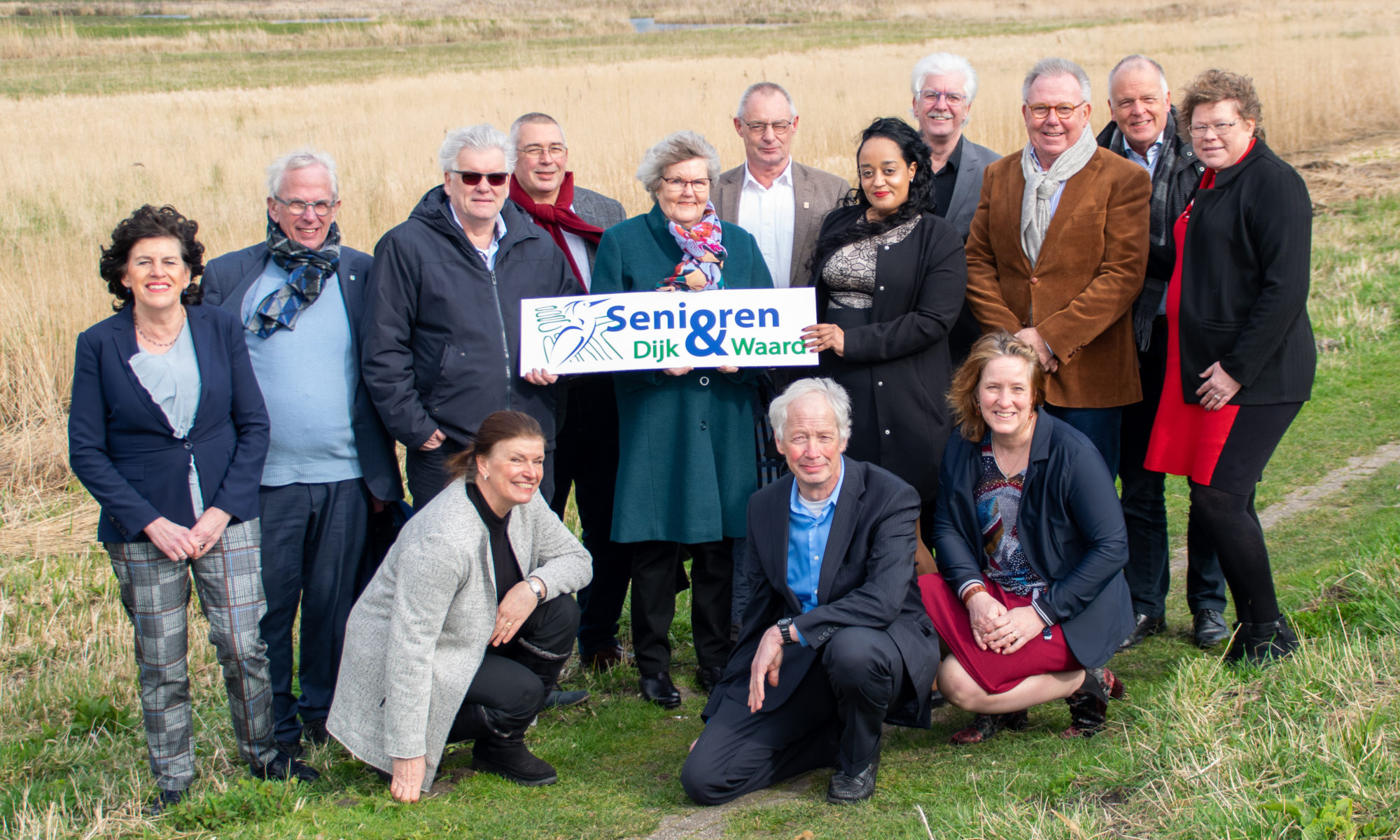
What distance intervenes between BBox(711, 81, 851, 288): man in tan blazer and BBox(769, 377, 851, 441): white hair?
42.1 inches

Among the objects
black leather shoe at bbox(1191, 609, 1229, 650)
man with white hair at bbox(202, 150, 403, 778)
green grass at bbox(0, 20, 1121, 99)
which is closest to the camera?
man with white hair at bbox(202, 150, 403, 778)

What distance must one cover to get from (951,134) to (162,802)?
4447 millimetres

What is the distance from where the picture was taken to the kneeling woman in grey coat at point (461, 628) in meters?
4.12

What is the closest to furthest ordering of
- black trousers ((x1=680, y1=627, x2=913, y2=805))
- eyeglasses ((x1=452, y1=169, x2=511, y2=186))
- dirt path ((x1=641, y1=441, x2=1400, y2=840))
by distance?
1. dirt path ((x1=641, y1=441, x2=1400, y2=840))
2. black trousers ((x1=680, y1=627, x2=913, y2=805))
3. eyeglasses ((x1=452, y1=169, x2=511, y2=186))

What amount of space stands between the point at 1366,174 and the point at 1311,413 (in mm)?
9770

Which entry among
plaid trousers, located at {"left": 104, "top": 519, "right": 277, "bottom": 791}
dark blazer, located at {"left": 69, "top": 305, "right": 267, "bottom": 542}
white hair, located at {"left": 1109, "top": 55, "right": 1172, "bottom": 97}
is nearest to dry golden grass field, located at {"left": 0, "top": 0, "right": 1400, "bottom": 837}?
plaid trousers, located at {"left": 104, "top": 519, "right": 277, "bottom": 791}

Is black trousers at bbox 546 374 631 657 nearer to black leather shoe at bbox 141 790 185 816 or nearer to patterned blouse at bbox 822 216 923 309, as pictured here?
patterned blouse at bbox 822 216 923 309

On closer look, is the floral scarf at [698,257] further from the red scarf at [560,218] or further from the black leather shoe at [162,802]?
the black leather shoe at [162,802]

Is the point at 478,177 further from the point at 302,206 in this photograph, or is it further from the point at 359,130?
the point at 359,130

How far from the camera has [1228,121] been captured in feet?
14.5

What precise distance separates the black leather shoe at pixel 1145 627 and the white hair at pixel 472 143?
11.1ft

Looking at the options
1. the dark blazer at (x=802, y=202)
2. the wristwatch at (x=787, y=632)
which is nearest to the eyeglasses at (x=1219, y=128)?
the dark blazer at (x=802, y=202)

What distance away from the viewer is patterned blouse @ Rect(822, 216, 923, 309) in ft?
16.0

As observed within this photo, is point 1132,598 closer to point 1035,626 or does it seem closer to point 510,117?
point 1035,626
